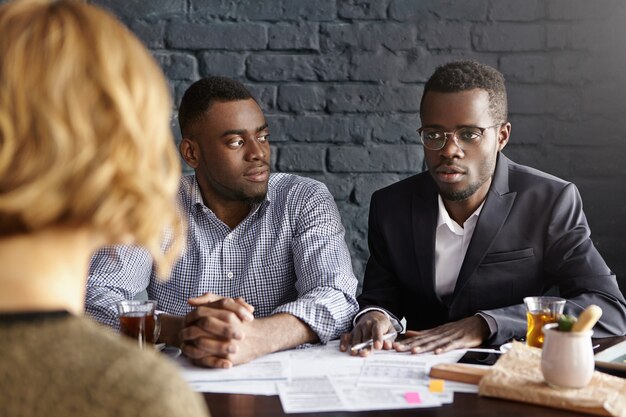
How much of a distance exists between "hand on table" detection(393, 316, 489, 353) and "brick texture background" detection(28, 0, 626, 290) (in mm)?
1044

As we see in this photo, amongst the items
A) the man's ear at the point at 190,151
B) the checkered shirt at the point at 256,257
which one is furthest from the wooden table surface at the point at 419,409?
the man's ear at the point at 190,151

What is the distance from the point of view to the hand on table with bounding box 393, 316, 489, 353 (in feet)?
5.90

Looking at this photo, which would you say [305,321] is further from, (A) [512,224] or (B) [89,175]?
(B) [89,175]

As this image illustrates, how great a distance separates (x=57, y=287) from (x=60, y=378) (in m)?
0.11

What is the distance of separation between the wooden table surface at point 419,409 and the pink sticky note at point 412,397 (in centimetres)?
4

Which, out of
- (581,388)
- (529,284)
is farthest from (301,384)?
(529,284)

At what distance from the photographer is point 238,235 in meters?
2.40

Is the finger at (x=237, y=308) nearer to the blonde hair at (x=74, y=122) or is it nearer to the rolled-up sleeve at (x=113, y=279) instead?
the rolled-up sleeve at (x=113, y=279)

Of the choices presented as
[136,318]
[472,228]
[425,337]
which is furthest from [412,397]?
[472,228]

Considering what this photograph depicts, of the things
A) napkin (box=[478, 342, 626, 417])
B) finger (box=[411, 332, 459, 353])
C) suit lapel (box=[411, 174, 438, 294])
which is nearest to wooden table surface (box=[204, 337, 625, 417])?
napkin (box=[478, 342, 626, 417])

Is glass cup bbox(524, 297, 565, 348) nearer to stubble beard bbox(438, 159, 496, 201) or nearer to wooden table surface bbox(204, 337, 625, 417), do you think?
wooden table surface bbox(204, 337, 625, 417)

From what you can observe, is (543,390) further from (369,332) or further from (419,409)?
(369,332)

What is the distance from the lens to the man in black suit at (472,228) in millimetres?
2270

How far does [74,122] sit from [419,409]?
89cm
